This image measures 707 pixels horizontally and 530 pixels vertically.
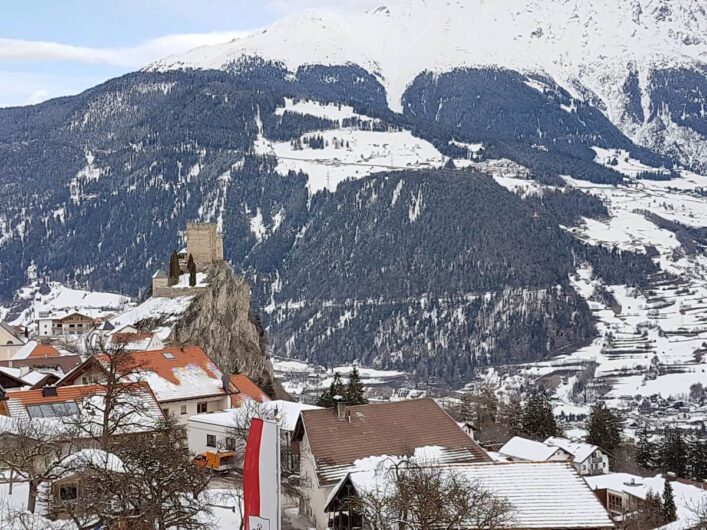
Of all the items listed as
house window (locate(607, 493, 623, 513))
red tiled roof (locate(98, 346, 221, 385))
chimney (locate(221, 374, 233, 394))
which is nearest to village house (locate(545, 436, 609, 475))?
house window (locate(607, 493, 623, 513))

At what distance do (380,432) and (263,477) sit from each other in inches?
1314

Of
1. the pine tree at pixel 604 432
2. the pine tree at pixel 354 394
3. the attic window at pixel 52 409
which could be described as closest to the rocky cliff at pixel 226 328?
the pine tree at pixel 354 394

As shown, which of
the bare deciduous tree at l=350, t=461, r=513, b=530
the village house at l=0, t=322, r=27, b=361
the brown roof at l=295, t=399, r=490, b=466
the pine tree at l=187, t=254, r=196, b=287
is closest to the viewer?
the bare deciduous tree at l=350, t=461, r=513, b=530

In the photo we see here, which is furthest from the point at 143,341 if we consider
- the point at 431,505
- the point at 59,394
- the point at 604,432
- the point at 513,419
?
the point at 431,505

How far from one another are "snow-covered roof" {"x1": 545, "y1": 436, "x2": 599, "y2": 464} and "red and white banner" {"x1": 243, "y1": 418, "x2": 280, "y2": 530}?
7375 cm

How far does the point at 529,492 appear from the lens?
124 feet

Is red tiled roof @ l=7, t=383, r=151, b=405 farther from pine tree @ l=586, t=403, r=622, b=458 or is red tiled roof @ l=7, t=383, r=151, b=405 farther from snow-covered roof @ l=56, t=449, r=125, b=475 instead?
pine tree @ l=586, t=403, r=622, b=458

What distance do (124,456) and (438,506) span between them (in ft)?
33.4

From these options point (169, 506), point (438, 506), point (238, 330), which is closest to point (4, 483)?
point (169, 506)

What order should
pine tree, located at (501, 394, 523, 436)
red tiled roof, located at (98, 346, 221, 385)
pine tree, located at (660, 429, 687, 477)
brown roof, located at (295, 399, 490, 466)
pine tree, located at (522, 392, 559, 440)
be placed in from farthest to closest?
pine tree, located at (501, 394, 523, 436) < pine tree, located at (522, 392, 559, 440) < pine tree, located at (660, 429, 687, 477) < red tiled roof, located at (98, 346, 221, 385) < brown roof, located at (295, 399, 490, 466)

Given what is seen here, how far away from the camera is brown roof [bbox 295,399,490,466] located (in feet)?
151

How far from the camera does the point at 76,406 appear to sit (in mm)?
48812

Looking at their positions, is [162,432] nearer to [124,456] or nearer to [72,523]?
[124,456]

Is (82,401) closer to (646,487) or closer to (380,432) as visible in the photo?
(380,432)
